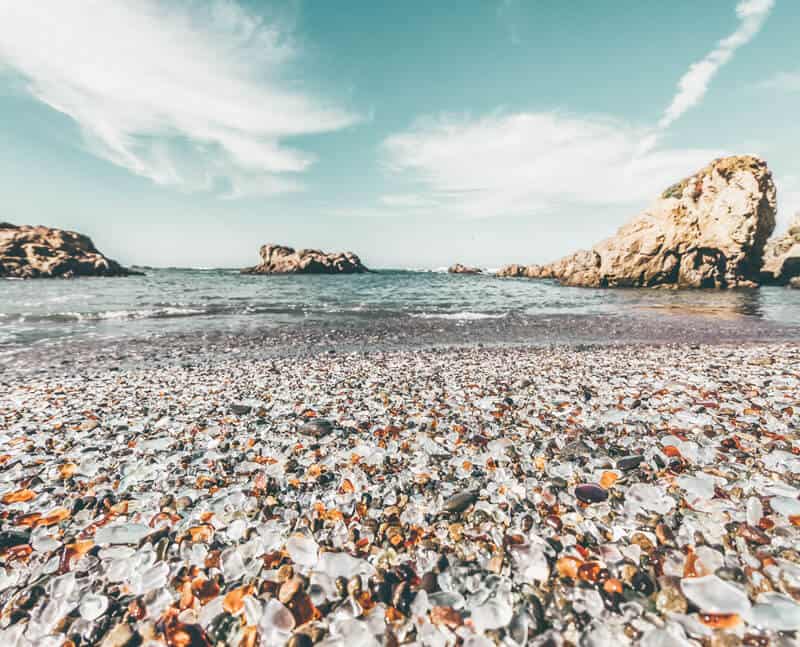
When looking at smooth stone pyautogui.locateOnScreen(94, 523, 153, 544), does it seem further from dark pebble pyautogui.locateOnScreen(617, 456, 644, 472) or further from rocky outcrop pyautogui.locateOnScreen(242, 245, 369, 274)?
rocky outcrop pyautogui.locateOnScreen(242, 245, 369, 274)

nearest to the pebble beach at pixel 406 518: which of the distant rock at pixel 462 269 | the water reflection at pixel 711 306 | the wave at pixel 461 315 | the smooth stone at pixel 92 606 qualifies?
the smooth stone at pixel 92 606

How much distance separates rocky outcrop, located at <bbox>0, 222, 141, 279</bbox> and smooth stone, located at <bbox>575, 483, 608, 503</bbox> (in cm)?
9735

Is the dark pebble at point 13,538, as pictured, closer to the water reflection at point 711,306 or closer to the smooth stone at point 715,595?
the smooth stone at point 715,595

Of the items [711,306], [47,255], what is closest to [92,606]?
[711,306]

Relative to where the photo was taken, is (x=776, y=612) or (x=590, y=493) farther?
(x=590, y=493)

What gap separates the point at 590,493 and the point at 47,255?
10653 centimetres

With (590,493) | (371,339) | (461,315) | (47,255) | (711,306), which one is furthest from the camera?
(47,255)

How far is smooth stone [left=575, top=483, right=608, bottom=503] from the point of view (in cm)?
347

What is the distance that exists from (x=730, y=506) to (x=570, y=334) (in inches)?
491

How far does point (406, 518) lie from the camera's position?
3305mm

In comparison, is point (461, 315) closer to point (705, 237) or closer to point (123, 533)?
point (123, 533)

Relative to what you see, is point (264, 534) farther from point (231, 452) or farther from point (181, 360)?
point (181, 360)

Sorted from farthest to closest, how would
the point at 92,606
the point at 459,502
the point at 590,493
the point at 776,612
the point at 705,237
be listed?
the point at 705,237
the point at 590,493
the point at 459,502
the point at 92,606
the point at 776,612

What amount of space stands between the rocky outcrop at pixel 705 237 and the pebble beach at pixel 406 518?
2069 inches
